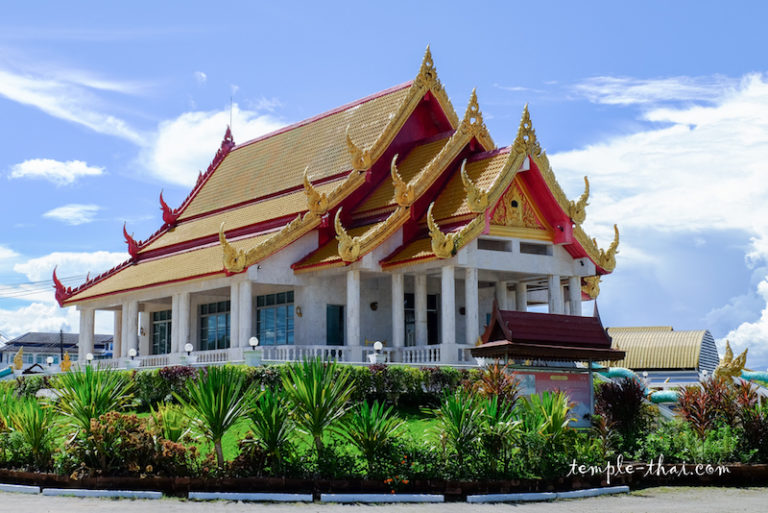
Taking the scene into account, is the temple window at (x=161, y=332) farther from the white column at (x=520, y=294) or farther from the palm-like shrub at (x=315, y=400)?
the palm-like shrub at (x=315, y=400)

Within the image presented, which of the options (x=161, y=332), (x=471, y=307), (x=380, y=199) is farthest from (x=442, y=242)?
(x=161, y=332)

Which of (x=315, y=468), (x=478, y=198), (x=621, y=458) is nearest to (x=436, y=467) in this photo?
(x=315, y=468)

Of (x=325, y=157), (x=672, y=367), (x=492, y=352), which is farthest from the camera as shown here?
(x=672, y=367)

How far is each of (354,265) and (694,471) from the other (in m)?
12.6

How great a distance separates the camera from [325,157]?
32688mm

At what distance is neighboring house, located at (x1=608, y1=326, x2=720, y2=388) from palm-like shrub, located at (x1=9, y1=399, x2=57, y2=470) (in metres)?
30.9

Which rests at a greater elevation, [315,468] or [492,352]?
[492,352]

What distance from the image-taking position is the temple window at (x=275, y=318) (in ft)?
96.4

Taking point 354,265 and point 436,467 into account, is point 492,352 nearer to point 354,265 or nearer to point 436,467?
point 436,467

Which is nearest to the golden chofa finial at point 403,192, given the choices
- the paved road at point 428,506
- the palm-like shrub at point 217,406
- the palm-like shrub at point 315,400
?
the palm-like shrub at point 315,400

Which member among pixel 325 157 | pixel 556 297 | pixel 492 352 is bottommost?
pixel 492 352

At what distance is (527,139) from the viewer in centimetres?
2741

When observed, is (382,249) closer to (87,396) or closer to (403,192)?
(403,192)

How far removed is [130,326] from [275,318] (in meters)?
5.98
